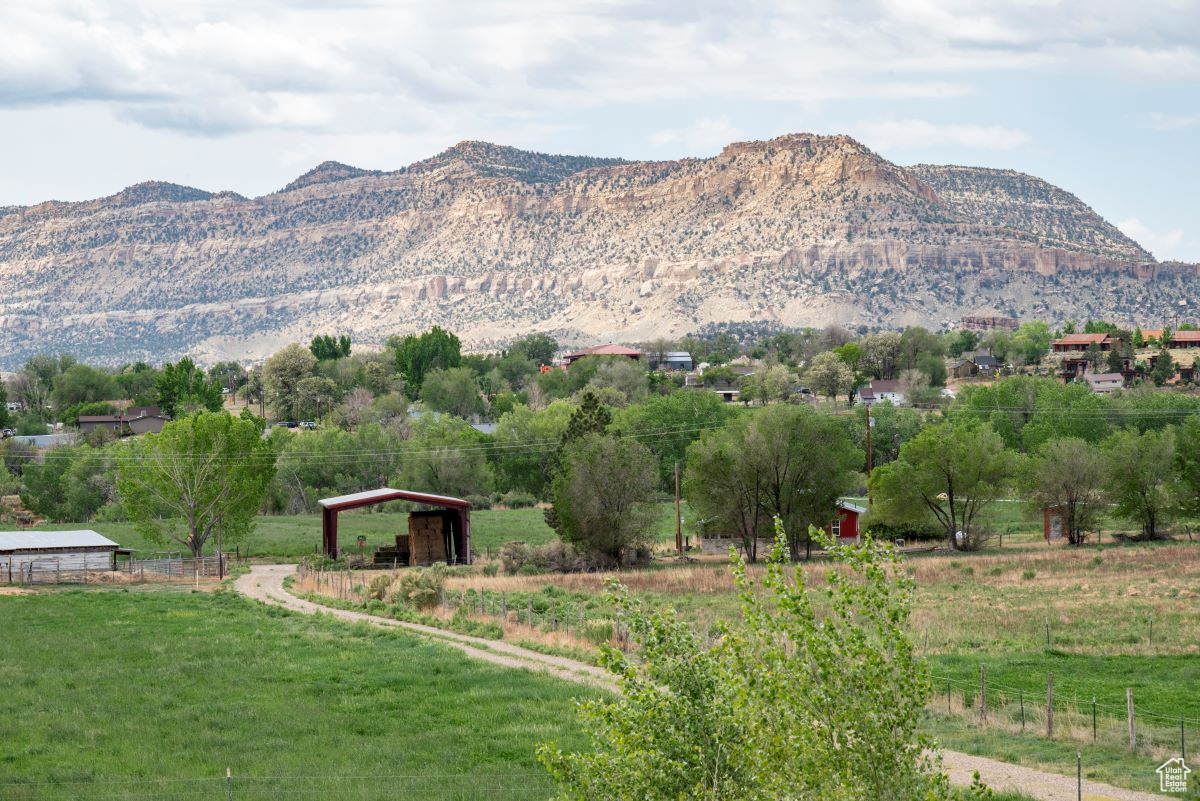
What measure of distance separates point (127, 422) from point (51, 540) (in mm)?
74307

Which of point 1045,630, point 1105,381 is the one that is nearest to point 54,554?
point 1045,630

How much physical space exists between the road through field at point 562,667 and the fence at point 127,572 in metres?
1.89

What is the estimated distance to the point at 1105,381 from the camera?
13888 centimetres

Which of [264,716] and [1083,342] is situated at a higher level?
[1083,342]

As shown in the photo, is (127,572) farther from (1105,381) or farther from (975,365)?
(975,365)

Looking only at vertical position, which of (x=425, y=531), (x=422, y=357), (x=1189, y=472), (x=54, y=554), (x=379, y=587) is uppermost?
(x=422, y=357)

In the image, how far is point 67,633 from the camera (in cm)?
3741

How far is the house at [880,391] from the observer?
138m

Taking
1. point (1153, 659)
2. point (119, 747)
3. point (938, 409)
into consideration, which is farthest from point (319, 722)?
point (938, 409)

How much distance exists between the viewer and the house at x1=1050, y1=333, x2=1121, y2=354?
160 meters

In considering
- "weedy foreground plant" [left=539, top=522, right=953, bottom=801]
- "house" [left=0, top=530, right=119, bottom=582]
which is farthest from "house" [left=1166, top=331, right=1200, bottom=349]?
"weedy foreground plant" [left=539, top=522, right=953, bottom=801]

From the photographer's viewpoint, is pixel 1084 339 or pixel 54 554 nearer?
pixel 54 554

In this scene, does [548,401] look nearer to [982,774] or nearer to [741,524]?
[741,524]

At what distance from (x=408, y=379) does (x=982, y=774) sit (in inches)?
5233
